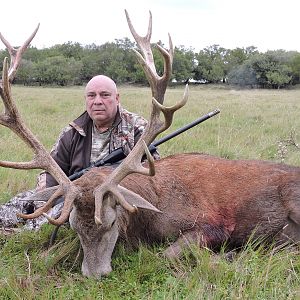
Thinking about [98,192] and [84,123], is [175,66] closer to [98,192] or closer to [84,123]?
[84,123]

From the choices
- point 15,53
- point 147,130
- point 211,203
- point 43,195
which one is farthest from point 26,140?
point 211,203

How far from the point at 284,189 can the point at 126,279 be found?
6.28ft

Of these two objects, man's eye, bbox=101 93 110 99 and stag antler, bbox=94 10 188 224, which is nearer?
stag antler, bbox=94 10 188 224

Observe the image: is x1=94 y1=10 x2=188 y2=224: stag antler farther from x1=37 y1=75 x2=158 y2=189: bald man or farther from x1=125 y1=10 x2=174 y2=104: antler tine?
x1=37 y1=75 x2=158 y2=189: bald man

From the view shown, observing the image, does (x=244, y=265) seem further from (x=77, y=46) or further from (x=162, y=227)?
(x=77, y=46)

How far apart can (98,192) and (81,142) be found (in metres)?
1.92

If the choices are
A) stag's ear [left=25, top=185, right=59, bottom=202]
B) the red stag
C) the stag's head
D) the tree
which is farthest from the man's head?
the tree

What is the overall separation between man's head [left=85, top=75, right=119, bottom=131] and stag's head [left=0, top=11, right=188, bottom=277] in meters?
1.45

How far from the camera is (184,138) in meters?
9.62

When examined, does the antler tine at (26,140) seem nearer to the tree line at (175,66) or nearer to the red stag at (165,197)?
the red stag at (165,197)

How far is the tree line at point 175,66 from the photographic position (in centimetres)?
5866

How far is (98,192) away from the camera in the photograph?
393 cm

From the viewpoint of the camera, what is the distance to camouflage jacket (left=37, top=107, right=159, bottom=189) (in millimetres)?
5707

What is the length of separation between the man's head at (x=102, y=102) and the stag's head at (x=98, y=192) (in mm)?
1448
